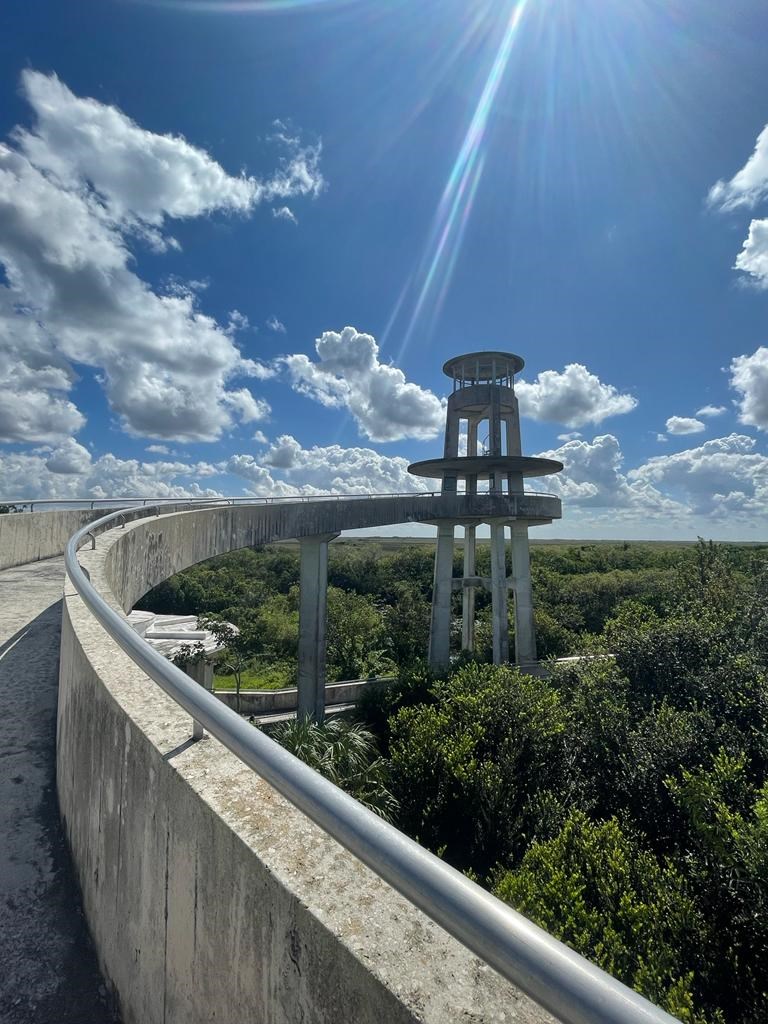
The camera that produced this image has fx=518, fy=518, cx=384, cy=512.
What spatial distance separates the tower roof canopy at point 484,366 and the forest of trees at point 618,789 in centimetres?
1260

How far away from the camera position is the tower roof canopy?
965 inches

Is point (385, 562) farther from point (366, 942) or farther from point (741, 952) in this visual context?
point (366, 942)

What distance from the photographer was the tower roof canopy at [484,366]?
80.4 ft

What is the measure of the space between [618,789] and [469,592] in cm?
1786

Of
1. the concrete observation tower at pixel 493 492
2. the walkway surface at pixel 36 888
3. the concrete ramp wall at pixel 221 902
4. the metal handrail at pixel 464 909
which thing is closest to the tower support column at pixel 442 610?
the concrete observation tower at pixel 493 492

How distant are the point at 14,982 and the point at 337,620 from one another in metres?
36.5

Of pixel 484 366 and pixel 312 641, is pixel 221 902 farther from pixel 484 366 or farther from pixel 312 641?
pixel 484 366

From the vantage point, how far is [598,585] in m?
47.2

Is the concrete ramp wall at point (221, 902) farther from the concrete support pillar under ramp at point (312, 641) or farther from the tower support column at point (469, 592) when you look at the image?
the tower support column at point (469, 592)

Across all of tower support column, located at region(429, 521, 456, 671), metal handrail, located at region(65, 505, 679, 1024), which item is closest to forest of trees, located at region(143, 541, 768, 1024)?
tower support column, located at region(429, 521, 456, 671)

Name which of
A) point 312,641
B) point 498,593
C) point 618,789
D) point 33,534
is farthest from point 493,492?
point 33,534

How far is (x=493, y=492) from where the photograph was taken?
23.6 meters

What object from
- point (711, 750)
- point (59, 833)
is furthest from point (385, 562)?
point (59, 833)

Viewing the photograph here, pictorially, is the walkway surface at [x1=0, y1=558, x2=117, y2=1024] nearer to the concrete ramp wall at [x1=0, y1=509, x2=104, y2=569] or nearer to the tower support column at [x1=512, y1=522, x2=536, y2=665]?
the concrete ramp wall at [x1=0, y1=509, x2=104, y2=569]
